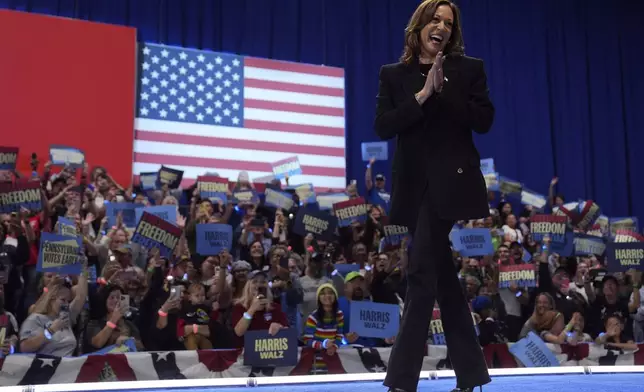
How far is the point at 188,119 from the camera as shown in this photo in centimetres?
1066

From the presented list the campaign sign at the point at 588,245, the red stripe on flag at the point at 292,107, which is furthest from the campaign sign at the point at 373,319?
the red stripe on flag at the point at 292,107

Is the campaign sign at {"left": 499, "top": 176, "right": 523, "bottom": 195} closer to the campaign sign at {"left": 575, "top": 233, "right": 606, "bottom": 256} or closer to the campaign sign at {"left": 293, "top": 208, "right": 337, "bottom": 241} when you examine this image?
the campaign sign at {"left": 575, "top": 233, "right": 606, "bottom": 256}

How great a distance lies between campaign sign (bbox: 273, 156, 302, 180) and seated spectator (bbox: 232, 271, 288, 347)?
A: 443cm

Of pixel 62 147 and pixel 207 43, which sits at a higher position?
pixel 207 43

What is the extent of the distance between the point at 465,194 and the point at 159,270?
4.00m

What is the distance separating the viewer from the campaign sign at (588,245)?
7.66 m

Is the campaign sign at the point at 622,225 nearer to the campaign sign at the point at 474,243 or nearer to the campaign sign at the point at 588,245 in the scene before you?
the campaign sign at the point at 588,245

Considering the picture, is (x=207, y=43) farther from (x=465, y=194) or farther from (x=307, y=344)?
(x=465, y=194)

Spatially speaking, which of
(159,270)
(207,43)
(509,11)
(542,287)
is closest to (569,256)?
(542,287)

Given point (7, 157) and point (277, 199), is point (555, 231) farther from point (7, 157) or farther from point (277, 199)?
point (7, 157)

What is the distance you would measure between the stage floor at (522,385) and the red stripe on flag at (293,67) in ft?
29.3

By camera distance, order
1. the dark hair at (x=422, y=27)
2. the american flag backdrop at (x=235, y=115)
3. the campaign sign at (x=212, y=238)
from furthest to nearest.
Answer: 1. the american flag backdrop at (x=235, y=115)
2. the campaign sign at (x=212, y=238)
3. the dark hair at (x=422, y=27)

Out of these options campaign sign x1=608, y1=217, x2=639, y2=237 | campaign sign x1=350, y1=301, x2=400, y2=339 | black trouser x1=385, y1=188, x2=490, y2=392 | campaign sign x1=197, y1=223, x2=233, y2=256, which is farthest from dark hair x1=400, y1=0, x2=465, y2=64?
→ campaign sign x1=608, y1=217, x2=639, y2=237

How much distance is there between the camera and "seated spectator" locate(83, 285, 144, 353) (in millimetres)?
5086
